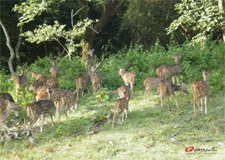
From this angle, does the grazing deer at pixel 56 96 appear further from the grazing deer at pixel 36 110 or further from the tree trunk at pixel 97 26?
the tree trunk at pixel 97 26

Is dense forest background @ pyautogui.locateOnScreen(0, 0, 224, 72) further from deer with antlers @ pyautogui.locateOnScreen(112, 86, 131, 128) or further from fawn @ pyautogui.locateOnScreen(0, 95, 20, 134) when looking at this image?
deer with antlers @ pyautogui.locateOnScreen(112, 86, 131, 128)

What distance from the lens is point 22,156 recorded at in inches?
299

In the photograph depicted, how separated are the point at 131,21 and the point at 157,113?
472 inches

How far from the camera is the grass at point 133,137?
275 inches

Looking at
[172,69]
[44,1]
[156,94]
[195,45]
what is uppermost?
[44,1]

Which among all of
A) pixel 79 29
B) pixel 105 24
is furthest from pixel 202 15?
pixel 105 24

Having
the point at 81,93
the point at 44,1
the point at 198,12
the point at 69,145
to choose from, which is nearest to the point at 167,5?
the point at 198,12

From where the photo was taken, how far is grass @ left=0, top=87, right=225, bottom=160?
6.98 m

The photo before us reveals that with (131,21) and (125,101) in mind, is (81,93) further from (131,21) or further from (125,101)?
(131,21)

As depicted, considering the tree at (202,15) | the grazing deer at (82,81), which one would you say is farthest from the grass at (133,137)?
the tree at (202,15)

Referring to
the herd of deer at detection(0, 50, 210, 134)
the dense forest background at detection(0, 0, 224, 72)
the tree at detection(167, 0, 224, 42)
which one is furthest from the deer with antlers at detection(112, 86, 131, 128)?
the dense forest background at detection(0, 0, 224, 72)

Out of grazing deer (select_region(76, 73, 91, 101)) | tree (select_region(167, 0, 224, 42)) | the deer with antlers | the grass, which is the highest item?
tree (select_region(167, 0, 224, 42))

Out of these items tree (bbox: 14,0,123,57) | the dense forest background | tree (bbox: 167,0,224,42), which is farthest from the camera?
the dense forest background

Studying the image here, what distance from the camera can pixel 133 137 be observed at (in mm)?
7730
